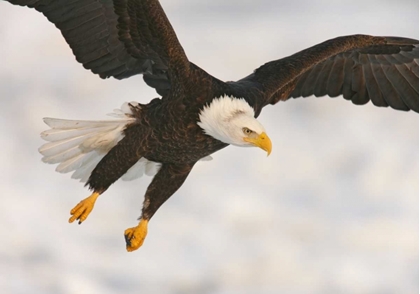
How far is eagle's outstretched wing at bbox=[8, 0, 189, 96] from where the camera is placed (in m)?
5.42

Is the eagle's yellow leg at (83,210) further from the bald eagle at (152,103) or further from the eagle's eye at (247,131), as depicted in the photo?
the eagle's eye at (247,131)

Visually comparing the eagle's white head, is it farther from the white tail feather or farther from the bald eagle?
the white tail feather

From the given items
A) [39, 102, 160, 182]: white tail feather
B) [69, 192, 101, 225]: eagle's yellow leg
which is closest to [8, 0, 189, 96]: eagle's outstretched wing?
[39, 102, 160, 182]: white tail feather

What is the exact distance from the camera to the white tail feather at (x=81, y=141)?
19.4 feet

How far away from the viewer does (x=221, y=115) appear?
212 inches

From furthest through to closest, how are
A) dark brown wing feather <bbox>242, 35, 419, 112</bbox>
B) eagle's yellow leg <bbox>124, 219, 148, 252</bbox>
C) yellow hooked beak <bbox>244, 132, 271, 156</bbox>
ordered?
dark brown wing feather <bbox>242, 35, 419, 112</bbox> < eagle's yellow leg <bbox>124, 219, 148, 252</bbox> < yellow hooked beak <bbox>244, 132, 271, 156</bbox>

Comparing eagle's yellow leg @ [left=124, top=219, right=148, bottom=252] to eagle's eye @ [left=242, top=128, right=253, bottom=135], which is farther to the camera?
eagle's yellow leg @ [left=124, top=219, right=148, bottom=252]

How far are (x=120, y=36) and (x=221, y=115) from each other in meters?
0.80

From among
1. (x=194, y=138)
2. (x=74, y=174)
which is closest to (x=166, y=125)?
(x=194, y=138)

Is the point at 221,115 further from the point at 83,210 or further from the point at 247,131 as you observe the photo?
the point at 83,210

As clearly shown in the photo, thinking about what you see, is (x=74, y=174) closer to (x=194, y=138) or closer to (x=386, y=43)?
(x=194, y=138)

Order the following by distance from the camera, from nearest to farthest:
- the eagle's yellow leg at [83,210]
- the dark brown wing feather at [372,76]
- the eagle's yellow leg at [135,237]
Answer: the eagle's yellow leg at [83,210] < the eagle's yellow leg at [135,237] < the dark brown wing feather at [372,76]

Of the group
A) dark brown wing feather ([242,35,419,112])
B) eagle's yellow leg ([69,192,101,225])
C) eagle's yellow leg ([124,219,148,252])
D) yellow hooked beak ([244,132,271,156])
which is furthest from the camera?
dark brown wing feather ([242,35,419,112])

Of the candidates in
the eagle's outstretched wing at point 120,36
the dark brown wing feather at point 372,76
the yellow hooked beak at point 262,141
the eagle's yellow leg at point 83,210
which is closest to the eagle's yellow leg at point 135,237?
the eagle's yellow leg at point 83,210
